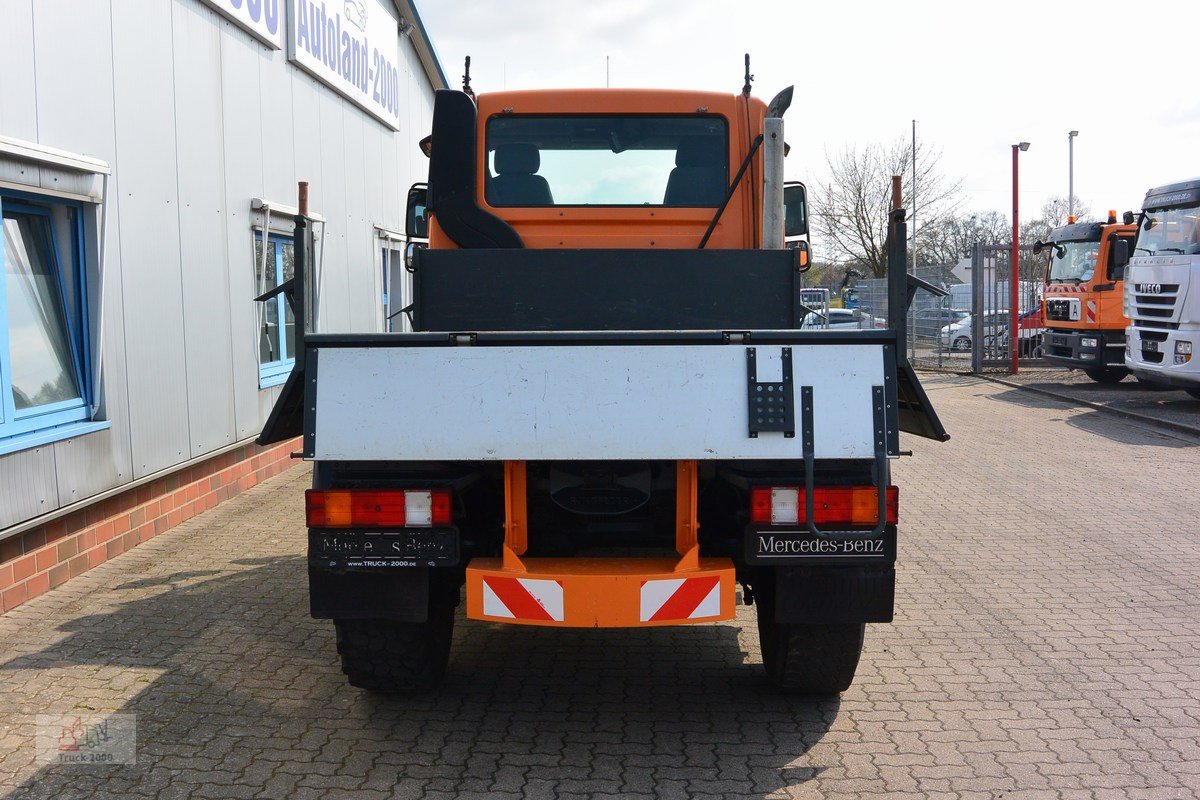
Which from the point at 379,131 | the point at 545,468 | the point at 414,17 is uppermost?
the point at 414,17

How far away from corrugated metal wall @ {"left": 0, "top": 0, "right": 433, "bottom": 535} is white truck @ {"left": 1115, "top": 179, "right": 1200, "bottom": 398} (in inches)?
429

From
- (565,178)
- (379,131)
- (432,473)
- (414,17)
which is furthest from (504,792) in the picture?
(414,17)

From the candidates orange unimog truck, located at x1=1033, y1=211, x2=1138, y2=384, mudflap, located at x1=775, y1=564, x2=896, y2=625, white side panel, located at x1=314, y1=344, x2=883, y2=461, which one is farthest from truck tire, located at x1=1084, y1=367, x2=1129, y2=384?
white side panel, located at x1=314, y1=344, x2=883, y2=461

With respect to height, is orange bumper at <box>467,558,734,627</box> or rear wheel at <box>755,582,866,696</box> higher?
orange bumper at <box>467,558,734,627</box>

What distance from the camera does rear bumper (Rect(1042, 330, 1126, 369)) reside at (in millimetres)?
19062

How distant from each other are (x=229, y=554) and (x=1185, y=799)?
574cm

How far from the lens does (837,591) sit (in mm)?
4098

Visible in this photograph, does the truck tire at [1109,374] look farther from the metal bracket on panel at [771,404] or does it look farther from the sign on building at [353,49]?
the metal bracket on panel at [771,404]

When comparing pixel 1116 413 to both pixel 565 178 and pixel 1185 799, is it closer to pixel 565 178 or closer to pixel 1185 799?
pixel 565 178

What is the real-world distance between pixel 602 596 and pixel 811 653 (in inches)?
38.1

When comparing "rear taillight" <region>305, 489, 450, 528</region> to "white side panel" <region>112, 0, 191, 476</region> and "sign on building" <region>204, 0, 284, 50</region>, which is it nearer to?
"white side panel" <region>112, 0, 191, 476</region>

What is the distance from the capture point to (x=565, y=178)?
6207mm

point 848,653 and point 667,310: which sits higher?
point 667,310

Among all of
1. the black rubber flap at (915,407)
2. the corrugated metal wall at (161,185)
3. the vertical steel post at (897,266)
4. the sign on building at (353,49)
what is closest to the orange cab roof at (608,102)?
A: the vertical steel post at (897,266)
